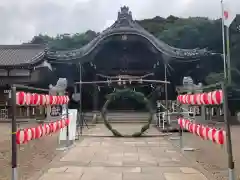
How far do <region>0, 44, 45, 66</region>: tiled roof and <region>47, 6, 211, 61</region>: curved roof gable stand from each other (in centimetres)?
378

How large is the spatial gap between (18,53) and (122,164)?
936 inches

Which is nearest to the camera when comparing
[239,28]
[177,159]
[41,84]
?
[177,159]

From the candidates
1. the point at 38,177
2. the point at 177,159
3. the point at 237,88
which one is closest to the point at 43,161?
the point at 38,177

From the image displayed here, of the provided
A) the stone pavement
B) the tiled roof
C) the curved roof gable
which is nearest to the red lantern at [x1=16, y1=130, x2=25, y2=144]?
the stone pavement

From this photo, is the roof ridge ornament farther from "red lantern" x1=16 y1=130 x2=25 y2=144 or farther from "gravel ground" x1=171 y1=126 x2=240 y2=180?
"red lantern" x1=16 y1=130 x2=25 y2=144

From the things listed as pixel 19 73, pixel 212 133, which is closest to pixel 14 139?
pixel 212 133

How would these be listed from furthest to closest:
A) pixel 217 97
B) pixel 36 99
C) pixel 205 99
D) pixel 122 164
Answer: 1. pixel 122 164
2. pixel 36 99
3. pixel 205 99
4. pixel 217 97

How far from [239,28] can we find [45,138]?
1120 inches

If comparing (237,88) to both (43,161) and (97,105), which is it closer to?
(97,105)

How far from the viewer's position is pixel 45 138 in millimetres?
12797

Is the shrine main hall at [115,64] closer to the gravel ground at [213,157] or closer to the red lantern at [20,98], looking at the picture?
the gravel ground at [213,157]

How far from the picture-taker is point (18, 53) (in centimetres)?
2828

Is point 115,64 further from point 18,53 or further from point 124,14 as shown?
point 18,53

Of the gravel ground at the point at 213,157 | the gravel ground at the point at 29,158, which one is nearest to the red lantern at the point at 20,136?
the gravel ground at the point at 29,158
